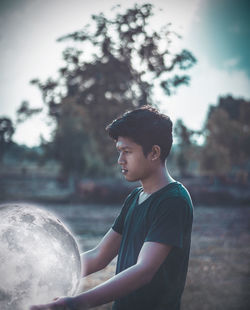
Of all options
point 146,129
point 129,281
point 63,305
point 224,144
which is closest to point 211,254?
point 146,129

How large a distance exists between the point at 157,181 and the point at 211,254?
8.65 meters

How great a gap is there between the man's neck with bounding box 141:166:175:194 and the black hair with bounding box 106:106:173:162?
0.11 metres

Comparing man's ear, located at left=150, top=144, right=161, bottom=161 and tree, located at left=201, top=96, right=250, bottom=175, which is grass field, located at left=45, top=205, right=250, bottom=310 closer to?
man's ear, located at left=150, top=144, right=161, bottom=161

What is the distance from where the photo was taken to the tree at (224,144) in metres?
34.3

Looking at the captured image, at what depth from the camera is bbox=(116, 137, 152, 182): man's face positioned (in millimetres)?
2223

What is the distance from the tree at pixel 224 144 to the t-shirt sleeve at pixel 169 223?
33.0m

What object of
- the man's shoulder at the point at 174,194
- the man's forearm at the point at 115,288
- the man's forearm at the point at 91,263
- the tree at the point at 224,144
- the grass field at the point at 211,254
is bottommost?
the grass field at the point at 211,254

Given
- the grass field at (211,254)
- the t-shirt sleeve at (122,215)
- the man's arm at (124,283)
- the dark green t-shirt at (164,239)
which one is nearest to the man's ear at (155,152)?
the dark green t-shirt at (164,239)

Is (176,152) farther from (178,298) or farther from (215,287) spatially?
(178,298)

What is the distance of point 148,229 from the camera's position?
6.79 ft

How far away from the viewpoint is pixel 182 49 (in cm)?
984

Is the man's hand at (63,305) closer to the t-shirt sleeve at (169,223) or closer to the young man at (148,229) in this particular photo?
the young man at (148,229)

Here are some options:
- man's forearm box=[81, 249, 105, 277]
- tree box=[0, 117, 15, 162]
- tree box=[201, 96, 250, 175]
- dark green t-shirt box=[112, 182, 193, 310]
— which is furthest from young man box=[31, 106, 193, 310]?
tree box=[201, 96, 250, 175]

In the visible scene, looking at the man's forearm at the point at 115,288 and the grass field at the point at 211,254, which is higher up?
the man's forearm at the point at 115,288
